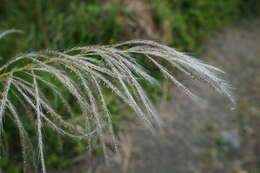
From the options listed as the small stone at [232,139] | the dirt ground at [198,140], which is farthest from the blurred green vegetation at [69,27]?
the small stone at [232,139]

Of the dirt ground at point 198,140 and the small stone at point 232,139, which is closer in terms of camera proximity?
the dirt ground at point 198,140

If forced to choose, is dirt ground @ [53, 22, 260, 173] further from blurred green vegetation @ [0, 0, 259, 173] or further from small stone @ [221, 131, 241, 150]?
blurred green vegetation @ [0, 0, 259, 173]

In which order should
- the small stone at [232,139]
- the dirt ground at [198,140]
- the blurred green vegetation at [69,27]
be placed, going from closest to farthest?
the blurred green vegetation at [69,27] < the dirt ground at [198,140] < the small stone at [232,139]

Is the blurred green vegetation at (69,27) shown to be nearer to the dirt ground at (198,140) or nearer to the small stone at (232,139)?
the dirt ground at (198,140)

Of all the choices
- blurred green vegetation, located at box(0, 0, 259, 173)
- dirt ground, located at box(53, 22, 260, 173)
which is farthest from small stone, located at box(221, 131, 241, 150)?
blurred green vegetation, located at box(0, 0, 259, 173)

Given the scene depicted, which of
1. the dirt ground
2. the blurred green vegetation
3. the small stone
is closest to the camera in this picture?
the blurred green vegetation

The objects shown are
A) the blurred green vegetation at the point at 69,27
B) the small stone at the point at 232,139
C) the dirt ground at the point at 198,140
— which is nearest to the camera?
the blurred green vegetation at the point at 69,27

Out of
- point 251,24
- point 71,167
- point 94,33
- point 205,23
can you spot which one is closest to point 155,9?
point 94,33
